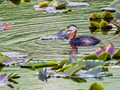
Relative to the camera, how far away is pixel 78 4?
8383 millimetres

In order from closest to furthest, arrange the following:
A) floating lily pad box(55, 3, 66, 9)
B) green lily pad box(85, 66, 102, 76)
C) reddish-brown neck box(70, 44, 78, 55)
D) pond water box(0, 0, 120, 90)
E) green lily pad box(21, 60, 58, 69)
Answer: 1. pond water box(0, 0, 120, 90)
2. green lily pad box(85, 66, 102, 76)
3. green lily pad box(21, 60, 58, 69)
4. reddish-brown neck box(70, 44, 78, 55)
5. floating lily pad box(55, 3, 66, 9)

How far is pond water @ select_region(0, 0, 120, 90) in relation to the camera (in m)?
4.75

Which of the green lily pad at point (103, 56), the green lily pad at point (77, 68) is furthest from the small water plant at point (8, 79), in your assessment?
the green lily pad at point (103, 56)

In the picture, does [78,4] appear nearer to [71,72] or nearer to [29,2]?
[29,2]

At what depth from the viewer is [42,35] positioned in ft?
21.4

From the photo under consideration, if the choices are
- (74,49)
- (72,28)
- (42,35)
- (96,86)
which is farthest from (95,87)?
(42,35)

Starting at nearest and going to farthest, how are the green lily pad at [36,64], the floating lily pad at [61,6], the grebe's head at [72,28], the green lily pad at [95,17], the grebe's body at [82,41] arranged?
the green lily pad at [36,64]
the grebe's body at [82,41]
the grebe's head at [72,28]
the green lily pad at [95,17]
the floating lily pad at [61,6]

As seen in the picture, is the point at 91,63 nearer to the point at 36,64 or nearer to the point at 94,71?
the point at 94,71

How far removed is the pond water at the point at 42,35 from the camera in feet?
15.6

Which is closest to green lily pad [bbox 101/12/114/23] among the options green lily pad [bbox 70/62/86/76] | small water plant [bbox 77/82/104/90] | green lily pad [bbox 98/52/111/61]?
green lily pad [bbox 98/52/111/61]

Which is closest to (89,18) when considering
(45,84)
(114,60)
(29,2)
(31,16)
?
(31,16)

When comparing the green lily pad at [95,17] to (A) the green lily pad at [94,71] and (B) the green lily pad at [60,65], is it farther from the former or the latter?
(A) the green lily pad at [94,71]

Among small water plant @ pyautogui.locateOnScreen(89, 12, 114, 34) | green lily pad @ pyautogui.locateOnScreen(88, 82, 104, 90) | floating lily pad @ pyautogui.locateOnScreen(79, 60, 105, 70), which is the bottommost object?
small water plant @ pyautogui.locateOnScreen(89, 12, 114, 34)

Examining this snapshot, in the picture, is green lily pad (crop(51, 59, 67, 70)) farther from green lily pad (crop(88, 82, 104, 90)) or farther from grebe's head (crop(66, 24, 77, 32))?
grebe's head (crop(66, 24, 77, 32))
